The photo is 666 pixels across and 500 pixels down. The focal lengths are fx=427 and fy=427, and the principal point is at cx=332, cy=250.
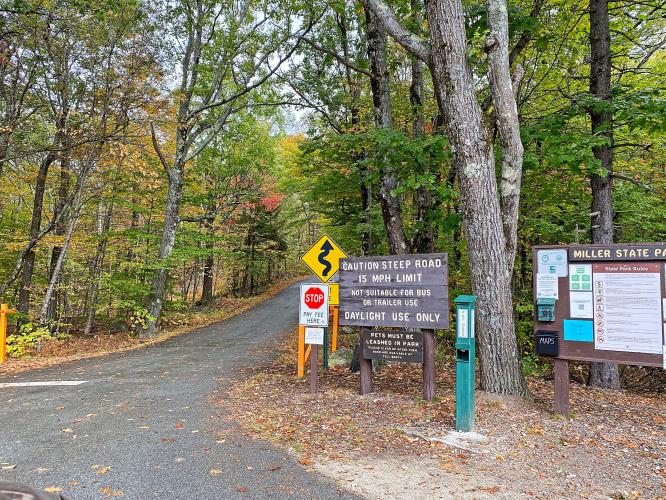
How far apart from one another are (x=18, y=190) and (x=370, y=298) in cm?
1541

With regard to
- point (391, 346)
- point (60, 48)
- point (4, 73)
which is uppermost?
point (60, 48)

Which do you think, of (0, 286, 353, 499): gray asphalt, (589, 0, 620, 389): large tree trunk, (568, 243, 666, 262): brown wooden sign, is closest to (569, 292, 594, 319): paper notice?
(568, 243, 666, 262): brown wooden sign

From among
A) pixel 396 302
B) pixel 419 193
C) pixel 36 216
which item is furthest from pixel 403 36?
pixel 36 216

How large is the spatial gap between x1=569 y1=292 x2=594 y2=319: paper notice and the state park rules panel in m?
1.47

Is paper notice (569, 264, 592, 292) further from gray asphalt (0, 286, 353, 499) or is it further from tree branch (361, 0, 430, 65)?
gray asphalt (0, 286, 353, 499)

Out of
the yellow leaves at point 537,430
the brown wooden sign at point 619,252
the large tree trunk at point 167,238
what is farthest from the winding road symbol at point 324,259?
the large tree trunk at point 167,238

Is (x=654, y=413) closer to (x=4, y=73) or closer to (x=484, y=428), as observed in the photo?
(x=484, y=428)

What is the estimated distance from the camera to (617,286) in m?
4.97

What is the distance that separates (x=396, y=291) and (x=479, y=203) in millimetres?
1653

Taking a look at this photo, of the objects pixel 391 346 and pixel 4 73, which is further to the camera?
pixel 4 73

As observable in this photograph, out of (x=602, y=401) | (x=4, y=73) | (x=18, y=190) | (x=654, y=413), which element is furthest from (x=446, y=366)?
(x=18, y=190)

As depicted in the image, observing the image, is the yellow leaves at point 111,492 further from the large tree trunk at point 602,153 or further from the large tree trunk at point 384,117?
the large tree trunk at point 602,153

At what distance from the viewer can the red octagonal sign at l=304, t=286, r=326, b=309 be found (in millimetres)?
6742

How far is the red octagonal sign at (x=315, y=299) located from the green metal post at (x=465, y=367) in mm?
2403
